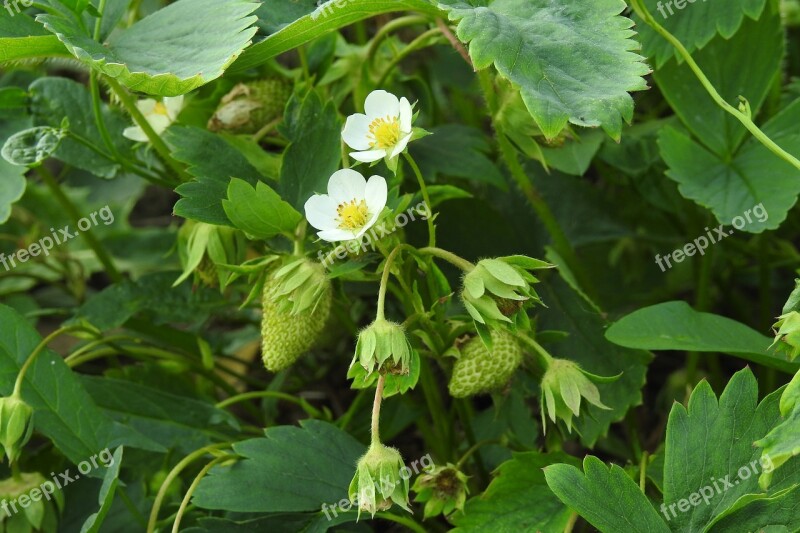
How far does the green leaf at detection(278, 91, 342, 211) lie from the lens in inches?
44.0

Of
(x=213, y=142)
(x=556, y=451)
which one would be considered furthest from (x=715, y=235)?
(x=213, y=142)

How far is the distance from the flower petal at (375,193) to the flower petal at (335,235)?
4cm

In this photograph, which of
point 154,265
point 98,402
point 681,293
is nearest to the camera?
point 98,402

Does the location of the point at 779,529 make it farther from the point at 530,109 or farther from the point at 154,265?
the point at 154,265

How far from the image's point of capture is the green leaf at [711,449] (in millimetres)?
924

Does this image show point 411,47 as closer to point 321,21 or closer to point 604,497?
point 321,21

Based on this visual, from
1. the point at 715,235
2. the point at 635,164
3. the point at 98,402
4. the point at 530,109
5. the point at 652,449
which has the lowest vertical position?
the point at 652,449

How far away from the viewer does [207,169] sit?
1106 millimetres

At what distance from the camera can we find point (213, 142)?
1.13 metres

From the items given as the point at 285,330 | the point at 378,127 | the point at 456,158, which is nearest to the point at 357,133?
the point at 378,127

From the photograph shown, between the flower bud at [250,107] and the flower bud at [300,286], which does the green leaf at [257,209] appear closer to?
the flower bud at [300,286]

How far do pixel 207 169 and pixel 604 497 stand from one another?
1.97 feet

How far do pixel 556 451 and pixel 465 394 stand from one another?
0.45ft

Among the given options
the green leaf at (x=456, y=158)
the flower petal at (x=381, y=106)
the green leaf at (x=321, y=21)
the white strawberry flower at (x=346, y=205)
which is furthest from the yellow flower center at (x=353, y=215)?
the green leaf at (x=456, y=158)
